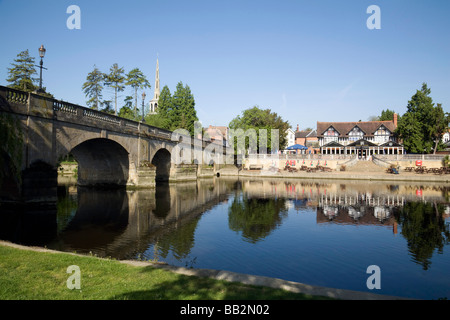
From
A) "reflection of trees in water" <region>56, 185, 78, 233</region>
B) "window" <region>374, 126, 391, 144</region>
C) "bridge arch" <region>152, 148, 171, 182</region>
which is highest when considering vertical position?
"window" <region>374, 126, 391, 144</region>

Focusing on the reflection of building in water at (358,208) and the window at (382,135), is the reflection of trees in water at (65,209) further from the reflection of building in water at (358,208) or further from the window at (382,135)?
the window at (382,135)

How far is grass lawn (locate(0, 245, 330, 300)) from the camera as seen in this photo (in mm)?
6137

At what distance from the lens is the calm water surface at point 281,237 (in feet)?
34.6

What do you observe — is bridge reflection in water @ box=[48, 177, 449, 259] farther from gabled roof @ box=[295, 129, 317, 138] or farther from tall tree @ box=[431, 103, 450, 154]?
gabled roof @ box=[295, 129, 317, 138]

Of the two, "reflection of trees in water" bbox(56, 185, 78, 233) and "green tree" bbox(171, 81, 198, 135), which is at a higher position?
"green tree" bbox(171, 81, 198, 135)

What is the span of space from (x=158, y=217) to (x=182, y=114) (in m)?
44.8

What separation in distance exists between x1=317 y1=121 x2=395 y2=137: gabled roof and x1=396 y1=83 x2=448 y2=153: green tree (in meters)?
13.9

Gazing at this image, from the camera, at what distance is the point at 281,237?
15.3m

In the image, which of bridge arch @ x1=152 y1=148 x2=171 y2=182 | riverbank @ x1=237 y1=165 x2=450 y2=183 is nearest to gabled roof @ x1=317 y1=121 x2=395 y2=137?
riverbank @ x1=237 y1=165 x2=450 y2=183

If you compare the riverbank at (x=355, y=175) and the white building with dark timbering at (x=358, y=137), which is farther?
the white building with dark timbering at (x=358, y=137)

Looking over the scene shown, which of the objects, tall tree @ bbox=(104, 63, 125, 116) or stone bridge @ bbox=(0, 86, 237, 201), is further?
tall tree @ bbox=(104, 63, 125, 116)

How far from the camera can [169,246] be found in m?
13.1

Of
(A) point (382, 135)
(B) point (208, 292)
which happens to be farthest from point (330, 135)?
(B) point (208, 292)

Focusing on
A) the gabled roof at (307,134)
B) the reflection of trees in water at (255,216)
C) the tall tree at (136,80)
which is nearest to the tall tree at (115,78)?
the tall tree at (136,80)
